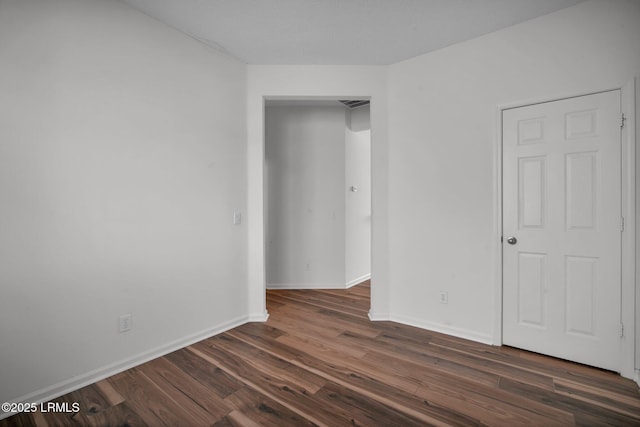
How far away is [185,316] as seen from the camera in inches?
101

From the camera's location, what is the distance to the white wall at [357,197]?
4.49m

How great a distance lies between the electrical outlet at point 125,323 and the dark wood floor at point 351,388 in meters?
0.32

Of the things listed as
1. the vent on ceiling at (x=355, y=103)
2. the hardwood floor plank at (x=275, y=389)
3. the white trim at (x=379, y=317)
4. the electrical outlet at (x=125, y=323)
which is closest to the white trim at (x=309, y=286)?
the white trim at (x=379, y=317)

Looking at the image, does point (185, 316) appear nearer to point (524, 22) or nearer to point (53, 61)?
point (53, 61)

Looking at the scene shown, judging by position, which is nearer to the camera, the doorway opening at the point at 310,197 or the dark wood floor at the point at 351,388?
the dark wood floor at the point at 351,388

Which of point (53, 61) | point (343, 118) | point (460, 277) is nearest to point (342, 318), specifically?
point (460, 277)

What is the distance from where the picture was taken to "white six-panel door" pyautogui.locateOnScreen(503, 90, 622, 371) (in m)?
2.10

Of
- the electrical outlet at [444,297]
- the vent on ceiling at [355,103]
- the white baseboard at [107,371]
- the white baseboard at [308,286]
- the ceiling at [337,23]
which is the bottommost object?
the white baseboard at [308,286]

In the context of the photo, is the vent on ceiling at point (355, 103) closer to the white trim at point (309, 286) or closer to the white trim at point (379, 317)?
the white trim at point (309, 286)

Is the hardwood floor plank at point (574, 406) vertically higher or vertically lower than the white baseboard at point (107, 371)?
lower

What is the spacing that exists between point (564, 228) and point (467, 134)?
1104mm

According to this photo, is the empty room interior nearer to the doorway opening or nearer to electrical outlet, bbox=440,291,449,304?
electrical outlet, bbox=440,291,449,304

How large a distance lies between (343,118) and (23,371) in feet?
13.8

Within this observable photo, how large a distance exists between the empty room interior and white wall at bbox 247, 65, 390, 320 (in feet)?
0.08
